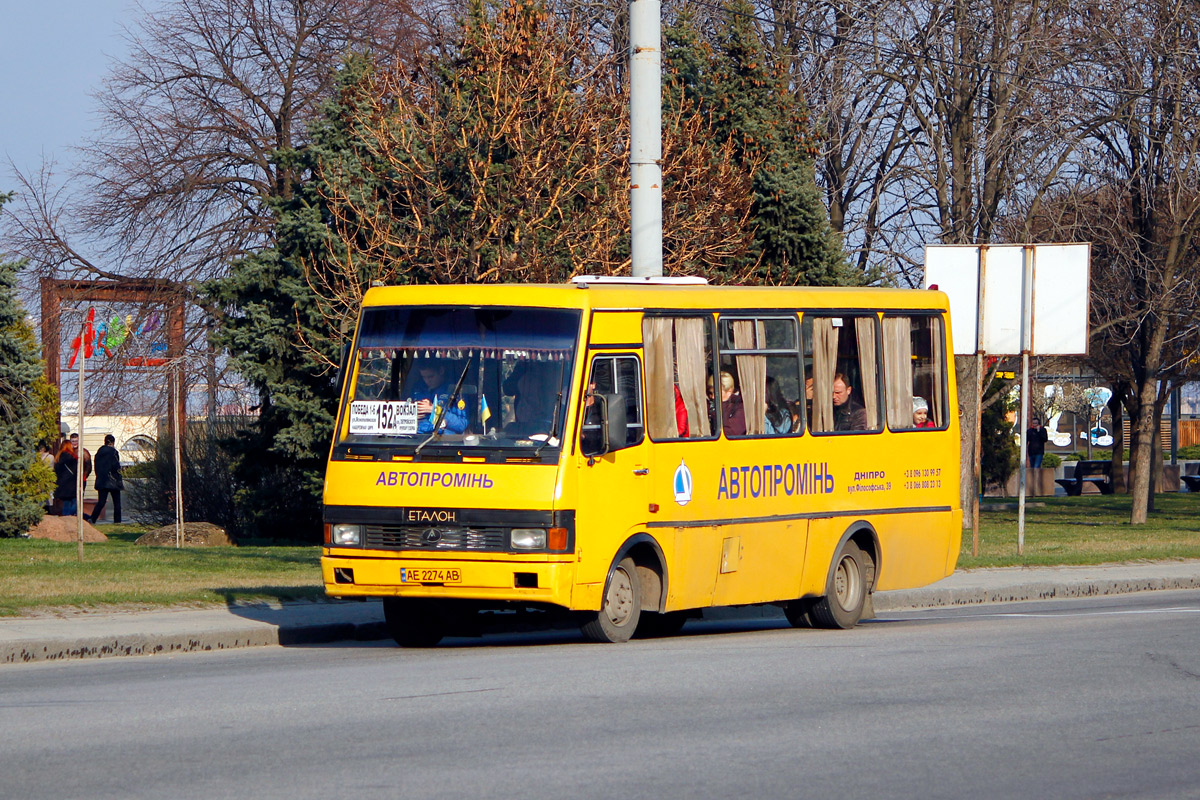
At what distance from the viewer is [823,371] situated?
47.2ft

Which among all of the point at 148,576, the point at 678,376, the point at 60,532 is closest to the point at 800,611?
the point at 678,376

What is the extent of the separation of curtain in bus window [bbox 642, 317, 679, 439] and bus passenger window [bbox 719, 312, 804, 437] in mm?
695

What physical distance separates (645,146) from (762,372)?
4174 millimetres

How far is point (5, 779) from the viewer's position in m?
7.14

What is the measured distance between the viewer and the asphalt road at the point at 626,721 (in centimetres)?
706

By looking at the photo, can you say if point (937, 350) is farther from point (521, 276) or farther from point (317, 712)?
point (317, 712)

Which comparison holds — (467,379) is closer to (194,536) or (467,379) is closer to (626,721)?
(626,721)

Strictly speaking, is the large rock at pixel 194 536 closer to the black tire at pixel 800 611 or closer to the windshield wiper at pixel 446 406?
the black tire at pixel 800 611

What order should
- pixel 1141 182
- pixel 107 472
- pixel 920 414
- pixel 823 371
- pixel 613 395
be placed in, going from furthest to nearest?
pixel 107 472
pixel 1141 182
pixel 920 414
pixel 823 371
pixel 613 395

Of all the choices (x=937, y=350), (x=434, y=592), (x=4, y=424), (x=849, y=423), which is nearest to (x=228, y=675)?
(x=434, y=592)

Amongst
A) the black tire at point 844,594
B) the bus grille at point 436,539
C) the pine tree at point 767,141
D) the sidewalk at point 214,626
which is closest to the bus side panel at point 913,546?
the black tire at point 844,594

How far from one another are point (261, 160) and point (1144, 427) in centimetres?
1988

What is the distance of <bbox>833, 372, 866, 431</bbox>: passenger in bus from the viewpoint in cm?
1454

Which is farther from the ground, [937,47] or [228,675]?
[937,47]
